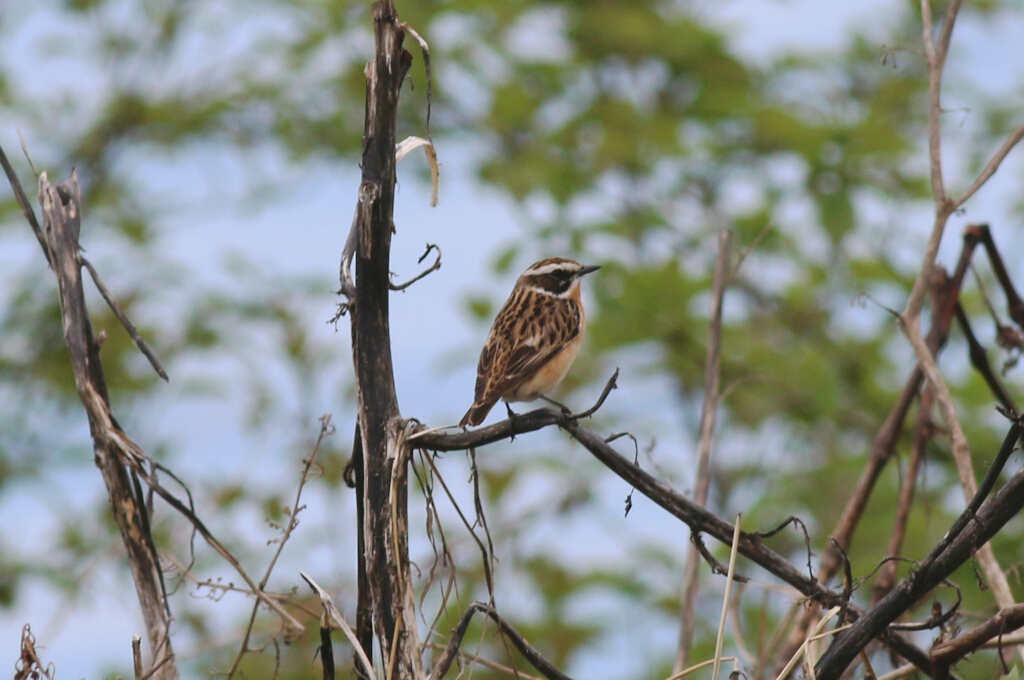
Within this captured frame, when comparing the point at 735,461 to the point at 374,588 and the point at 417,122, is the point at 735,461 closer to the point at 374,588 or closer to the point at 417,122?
the point at 417,122

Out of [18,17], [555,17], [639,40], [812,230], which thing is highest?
[18,17]

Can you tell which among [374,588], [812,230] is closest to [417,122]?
[812,230]

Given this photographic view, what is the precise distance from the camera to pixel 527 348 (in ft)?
14.4

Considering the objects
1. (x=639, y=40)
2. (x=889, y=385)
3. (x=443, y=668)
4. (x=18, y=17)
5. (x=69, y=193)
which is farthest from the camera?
(x=18, y=17)

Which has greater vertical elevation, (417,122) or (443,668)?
(417,122)

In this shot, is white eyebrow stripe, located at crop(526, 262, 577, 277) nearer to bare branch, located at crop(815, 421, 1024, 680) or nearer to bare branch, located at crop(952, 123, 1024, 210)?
Result: bare branch, located at crop(952, 123, 1024, 210)

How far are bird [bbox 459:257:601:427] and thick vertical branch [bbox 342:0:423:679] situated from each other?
1819 millimetres

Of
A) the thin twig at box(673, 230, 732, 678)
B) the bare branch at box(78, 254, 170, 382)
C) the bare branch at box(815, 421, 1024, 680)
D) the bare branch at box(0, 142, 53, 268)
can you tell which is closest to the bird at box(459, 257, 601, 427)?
the thin twig at box(673, 230, 732, 678)

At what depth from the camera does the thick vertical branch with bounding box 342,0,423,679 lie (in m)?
2.01

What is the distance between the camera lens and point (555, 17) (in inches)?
479

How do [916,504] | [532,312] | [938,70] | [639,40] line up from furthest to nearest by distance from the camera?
[639,40] < [916,504] < [532,312] < [938,70]

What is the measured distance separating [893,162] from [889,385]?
2.15 metres

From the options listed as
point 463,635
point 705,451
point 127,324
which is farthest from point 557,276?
point 463,635

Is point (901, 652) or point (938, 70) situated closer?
point (901, 652)
